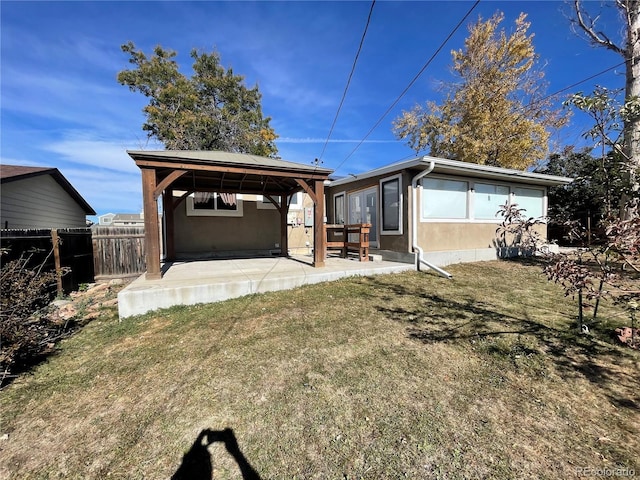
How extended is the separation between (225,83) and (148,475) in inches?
902

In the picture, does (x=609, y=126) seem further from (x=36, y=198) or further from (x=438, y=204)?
(x=36, y=198)

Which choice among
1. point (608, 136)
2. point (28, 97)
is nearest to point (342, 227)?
point (608, 136)

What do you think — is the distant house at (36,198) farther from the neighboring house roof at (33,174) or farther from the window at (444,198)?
the window at (444,198)

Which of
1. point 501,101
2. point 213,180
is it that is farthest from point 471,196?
point 501,101

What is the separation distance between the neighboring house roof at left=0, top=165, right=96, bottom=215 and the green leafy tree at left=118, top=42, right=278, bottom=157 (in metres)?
6.54

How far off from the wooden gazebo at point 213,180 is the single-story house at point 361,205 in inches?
1.0

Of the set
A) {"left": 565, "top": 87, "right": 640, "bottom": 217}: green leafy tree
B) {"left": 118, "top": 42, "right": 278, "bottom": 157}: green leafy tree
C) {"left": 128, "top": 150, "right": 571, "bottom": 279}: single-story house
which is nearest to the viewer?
{"left": 565, "top": 87, "right": 640, "bottom": 217}: green leafy tree

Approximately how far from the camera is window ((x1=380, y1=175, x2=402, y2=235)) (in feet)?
25.6

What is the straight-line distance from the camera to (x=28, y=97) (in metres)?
8.45

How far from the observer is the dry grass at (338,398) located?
5.75ft

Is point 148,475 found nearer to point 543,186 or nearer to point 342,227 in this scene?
point 342,227

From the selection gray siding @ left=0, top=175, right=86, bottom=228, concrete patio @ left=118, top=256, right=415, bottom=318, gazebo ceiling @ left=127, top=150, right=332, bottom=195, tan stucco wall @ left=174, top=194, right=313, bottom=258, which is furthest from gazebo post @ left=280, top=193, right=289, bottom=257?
gray siding @ left=0, top=175, right=86, bottom=228

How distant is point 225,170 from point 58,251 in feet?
12.8

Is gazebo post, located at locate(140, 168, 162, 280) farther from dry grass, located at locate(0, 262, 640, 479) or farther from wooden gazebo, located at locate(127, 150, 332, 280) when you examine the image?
dry grass, located at locate(0, 262, 640, 479)
